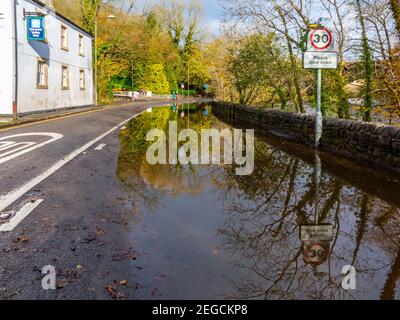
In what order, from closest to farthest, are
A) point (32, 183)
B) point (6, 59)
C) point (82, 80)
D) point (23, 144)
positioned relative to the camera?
point (32, 183) < point (23, 144) < point (6, 59) < point (82, 80)

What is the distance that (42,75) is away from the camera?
2584 cm

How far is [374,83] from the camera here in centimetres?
1276

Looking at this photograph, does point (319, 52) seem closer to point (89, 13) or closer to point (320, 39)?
point (320, 39)

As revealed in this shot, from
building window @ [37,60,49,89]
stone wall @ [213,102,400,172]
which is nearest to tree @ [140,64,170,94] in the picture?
building window @ [37,60,49,89]

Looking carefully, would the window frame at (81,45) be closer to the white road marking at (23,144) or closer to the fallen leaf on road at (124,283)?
the white road marking at (23,144)

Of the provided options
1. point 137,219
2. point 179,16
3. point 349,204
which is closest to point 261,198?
point 349,204

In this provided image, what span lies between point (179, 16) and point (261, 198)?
86.2 m

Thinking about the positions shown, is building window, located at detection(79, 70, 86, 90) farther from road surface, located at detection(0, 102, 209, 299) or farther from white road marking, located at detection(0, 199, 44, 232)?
white road marking, located at detection(0, 199, 44, 232)

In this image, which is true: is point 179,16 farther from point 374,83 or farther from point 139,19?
point 374,83

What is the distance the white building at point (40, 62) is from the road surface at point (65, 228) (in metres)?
12.5

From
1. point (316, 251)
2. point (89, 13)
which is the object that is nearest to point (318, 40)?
point (316, 251)

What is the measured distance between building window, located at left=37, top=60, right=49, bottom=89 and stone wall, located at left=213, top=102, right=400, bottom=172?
15.0 meters

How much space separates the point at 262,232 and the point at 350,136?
6471mm

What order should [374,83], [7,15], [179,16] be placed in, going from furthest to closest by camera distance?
1. [179,16]
2. [7,15]
3. [374,83]
